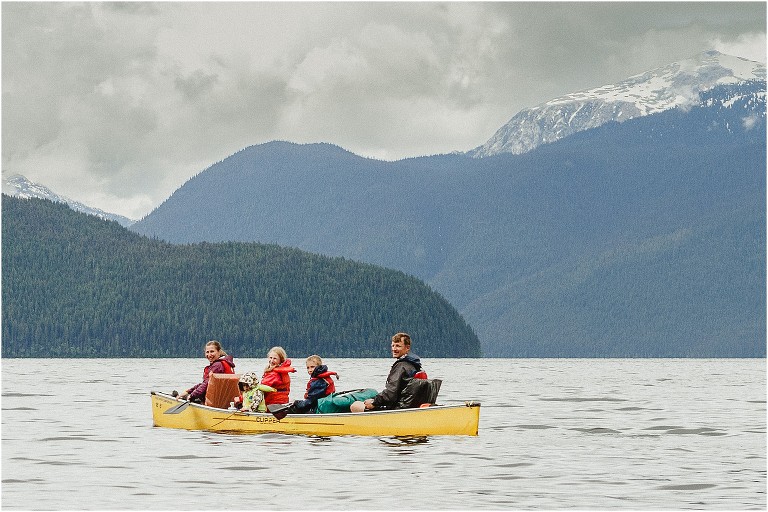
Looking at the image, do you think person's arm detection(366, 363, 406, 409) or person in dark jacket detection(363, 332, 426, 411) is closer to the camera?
person in dark jacket detection(363, 332, 426, 411)

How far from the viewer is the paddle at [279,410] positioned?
42250 mm

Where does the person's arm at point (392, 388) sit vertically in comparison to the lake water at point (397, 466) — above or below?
above

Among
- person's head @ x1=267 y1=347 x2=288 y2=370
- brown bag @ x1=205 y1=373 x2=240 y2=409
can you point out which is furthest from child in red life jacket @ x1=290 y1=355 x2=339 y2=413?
brown bag @ x1=205 y1=373 x2=240 y2=409

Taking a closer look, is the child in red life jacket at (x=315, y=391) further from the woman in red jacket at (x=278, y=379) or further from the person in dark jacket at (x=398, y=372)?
the person in dark jacket at (x=398, y=372)

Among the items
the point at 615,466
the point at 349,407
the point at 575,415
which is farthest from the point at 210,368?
the point at 575,415

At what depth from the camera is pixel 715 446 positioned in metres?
41.8

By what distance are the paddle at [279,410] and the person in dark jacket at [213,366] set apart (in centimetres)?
262

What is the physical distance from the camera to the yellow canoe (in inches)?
1592

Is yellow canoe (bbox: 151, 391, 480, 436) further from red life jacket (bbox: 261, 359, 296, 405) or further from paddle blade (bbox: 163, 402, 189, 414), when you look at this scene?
red life jacket (bbox: 261, 359, 296, 405)

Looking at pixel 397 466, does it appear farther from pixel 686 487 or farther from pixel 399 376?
pixel 686 487

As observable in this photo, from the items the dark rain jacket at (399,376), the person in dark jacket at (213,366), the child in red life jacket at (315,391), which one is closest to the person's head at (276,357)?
the child in red life jacket at (315,391)

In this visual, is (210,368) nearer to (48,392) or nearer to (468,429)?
(468,429)

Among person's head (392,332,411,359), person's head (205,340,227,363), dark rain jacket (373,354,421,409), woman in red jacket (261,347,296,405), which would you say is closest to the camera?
person's head (392,332,411,359)

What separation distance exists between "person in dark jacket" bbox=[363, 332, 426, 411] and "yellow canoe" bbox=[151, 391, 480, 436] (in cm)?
43
